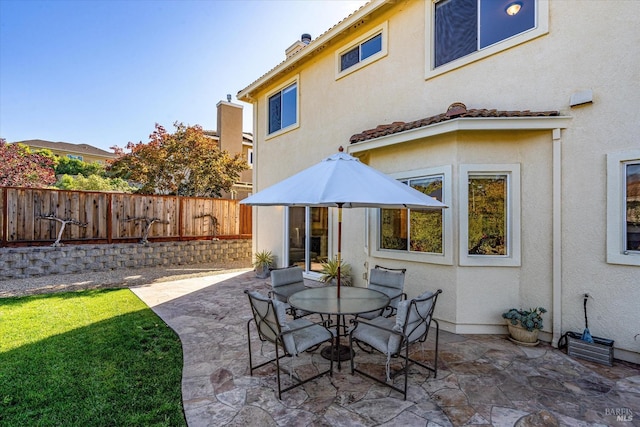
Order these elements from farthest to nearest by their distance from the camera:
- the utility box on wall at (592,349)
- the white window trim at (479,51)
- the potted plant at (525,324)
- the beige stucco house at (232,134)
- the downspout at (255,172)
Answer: the beige stucco house at (232,134) < the downspout at (255,172) < the white window trim at (479,51) < the potted plant at (525,324) < the utility box on wall at (592,349)

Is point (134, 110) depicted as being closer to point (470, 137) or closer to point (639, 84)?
point (470, 137)

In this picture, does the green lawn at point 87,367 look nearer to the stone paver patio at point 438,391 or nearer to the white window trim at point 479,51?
the stone paver patio at point 438,391

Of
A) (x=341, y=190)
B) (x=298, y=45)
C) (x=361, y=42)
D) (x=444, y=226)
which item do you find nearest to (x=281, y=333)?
(x=341, y=190)

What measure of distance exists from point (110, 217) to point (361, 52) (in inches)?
455

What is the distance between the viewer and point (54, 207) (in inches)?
442

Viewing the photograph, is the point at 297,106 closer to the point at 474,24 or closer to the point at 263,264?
the point at 263,264

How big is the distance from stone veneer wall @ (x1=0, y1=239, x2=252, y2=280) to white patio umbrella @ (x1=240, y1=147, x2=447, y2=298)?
10083mm

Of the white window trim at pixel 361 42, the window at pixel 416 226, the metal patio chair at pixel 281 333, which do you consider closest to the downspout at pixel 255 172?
the white window trim at pixel 361 42

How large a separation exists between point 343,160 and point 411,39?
486 centimetres

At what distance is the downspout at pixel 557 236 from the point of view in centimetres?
541

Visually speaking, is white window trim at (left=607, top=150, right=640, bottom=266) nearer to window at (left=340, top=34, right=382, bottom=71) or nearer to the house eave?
the house eave

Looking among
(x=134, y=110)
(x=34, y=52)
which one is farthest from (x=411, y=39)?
(x=134, y=110)

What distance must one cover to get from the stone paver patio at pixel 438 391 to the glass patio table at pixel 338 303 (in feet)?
0.93

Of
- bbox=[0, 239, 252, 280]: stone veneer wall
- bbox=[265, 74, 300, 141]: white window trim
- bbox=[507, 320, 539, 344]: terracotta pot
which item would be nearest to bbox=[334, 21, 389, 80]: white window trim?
bbox=[265, 74, 300, 141]: white window trim
